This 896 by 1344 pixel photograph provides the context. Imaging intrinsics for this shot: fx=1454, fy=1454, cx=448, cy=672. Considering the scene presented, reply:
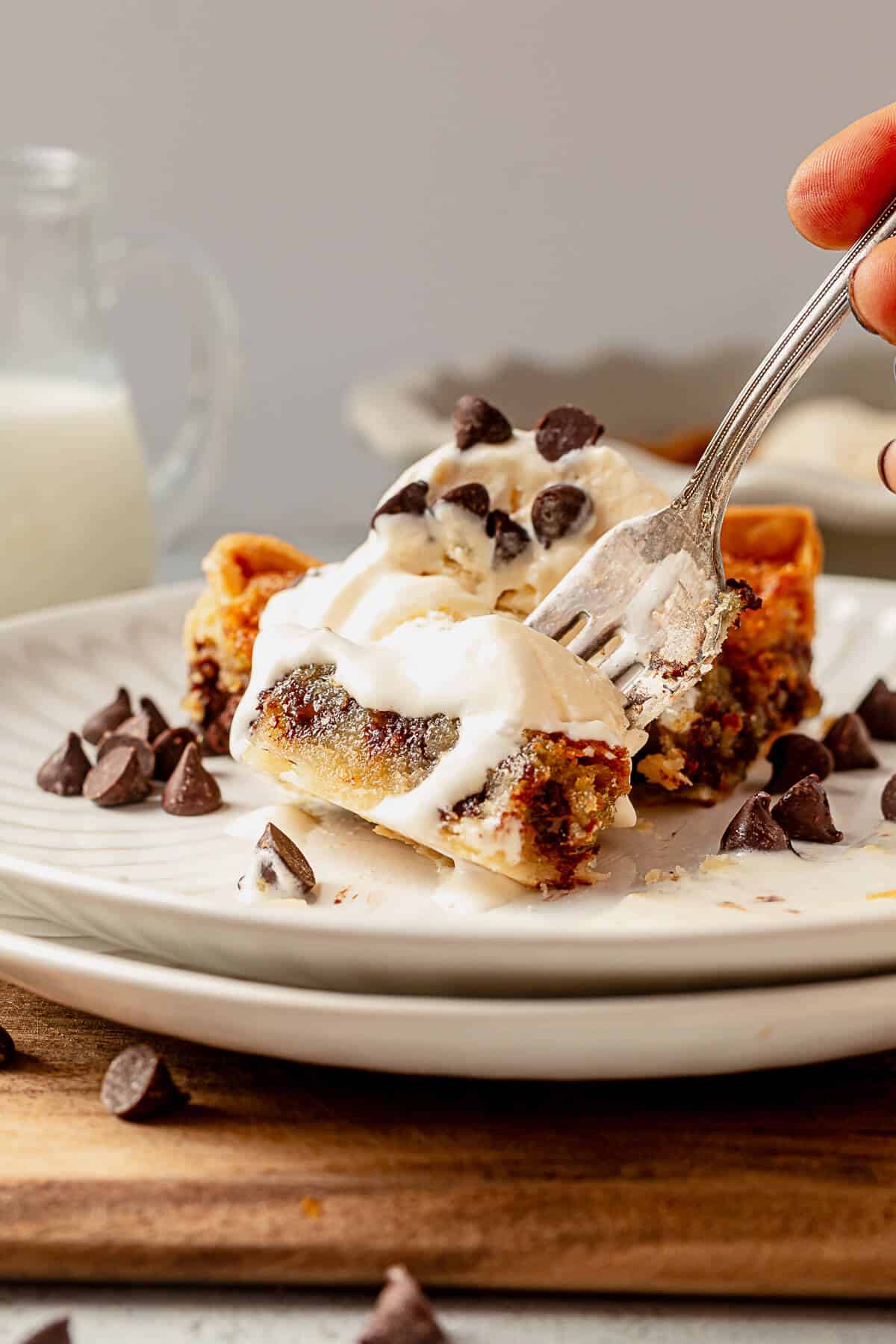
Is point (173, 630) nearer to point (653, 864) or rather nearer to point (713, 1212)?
point (653, 864)

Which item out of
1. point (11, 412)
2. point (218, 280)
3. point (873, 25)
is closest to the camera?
point (11, 412)

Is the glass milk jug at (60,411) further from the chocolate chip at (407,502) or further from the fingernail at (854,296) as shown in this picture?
the fingernail at (854,296)

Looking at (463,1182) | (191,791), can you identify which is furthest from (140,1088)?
(191,791)

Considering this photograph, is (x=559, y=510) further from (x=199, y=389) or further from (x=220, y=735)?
(x=199, y=389)

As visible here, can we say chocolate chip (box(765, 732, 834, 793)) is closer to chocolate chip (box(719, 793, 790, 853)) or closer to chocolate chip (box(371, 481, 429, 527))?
chocolate chip (box(719, 793, 790, 853))

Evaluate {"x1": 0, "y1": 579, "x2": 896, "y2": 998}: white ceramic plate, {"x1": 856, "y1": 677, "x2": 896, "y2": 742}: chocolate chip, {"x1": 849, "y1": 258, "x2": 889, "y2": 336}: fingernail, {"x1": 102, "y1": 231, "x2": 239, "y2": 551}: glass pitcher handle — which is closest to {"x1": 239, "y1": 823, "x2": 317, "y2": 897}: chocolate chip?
{"x1": 0, "y1": 579, "x2": 896, "y2": 998}: white ceramic plate

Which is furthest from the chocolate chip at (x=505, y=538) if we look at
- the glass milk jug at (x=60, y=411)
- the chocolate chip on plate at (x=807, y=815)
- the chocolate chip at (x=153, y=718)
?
the glass milk jug at (x=60, y=411)

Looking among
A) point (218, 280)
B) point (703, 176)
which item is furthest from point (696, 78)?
point (218, 280)

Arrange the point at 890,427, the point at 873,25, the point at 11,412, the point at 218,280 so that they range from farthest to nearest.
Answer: the point at 873,25, the point at 890,427, the point at 218,280, the point at 11,412
